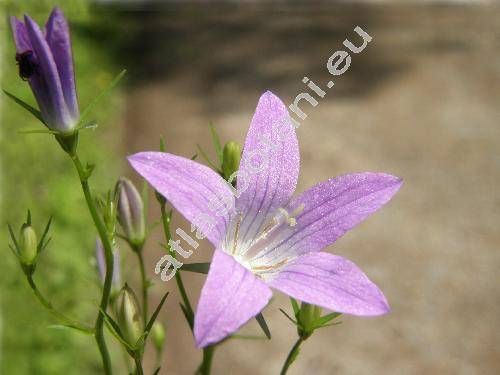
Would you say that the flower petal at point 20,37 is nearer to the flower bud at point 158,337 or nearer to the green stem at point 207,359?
the green stem at point 207,359

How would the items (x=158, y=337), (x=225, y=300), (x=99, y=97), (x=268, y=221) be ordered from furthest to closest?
(x=158, y=337) → (x=268, y=221) → (x=99, y=97) → (x=225, y=300)

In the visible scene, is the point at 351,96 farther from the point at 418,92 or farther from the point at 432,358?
the point at 432,358

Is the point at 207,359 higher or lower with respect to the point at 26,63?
lower

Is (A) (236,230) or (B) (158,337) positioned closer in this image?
(A) (236,230)

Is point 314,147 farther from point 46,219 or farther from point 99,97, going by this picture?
point 99,97

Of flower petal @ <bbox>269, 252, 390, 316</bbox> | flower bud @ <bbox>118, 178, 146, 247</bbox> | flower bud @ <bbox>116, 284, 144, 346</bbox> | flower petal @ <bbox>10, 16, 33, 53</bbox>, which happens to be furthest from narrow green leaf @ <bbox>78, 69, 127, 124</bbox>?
flower petal @ <bbox>269, 252, 390, 316</bbox>

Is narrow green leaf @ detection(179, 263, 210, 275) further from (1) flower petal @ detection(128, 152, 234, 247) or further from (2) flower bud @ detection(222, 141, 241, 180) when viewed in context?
(2) flower bud @ detection(222, 141, 241, 180)

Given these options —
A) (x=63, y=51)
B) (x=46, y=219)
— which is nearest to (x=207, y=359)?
(x=63, y=51)
